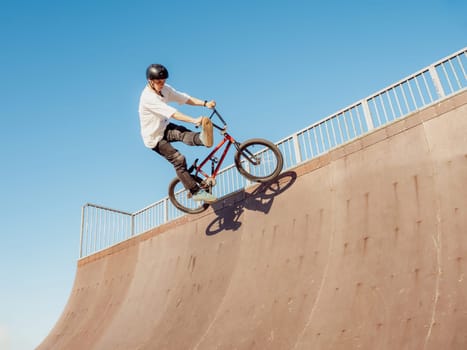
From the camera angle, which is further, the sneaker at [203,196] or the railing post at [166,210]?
the railing post at [166,210]

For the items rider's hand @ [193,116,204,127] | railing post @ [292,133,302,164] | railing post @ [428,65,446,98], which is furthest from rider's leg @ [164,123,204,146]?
railing post @ [428,65,446,98]

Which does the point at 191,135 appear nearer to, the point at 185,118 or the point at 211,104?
the point at 185,118

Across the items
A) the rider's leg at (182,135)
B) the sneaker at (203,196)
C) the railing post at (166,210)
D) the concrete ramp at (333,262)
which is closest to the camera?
the concrete ramp at (333,262)

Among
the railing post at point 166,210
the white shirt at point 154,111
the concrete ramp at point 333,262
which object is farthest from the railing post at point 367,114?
the railing post at point 166,210

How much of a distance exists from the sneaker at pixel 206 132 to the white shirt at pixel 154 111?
2.09 ft

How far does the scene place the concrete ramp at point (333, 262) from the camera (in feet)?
15.5

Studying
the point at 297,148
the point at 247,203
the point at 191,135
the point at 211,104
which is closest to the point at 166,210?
the point at 247,203

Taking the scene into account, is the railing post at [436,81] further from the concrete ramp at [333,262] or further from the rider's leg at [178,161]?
the rider's leg at [178,161]

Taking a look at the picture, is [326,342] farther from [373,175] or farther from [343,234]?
[373,175]

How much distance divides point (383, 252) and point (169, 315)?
506 cm

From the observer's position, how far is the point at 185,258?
9.38 metres

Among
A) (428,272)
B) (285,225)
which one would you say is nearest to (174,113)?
(285,225)

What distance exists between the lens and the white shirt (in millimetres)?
6672

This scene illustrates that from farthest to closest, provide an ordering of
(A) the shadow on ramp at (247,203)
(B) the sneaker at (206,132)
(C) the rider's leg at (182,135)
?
(A) the shadow on ramp at (247,203) → (C) the rider's leg at (182,135) → (B) the sneaker at (206,132)
